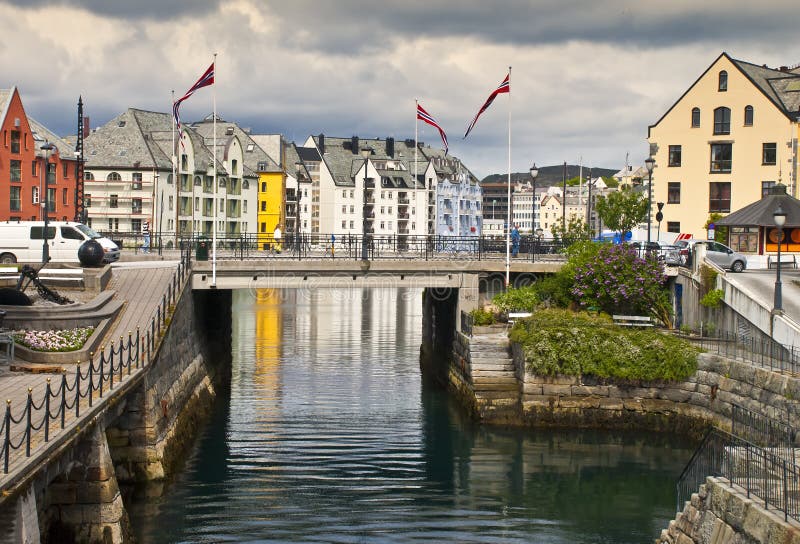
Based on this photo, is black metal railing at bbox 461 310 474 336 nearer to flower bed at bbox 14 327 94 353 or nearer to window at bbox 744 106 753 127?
flower bed at bbox 14 327 94 353

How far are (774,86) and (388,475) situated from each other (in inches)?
1959

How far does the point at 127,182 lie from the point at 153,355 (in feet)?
236

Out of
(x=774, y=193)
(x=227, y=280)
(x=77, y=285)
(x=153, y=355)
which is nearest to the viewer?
(x=153, y=355)

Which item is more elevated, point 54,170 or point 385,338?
point 54,170

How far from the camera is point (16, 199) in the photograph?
7869cm

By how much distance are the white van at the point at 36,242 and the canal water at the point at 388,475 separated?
9.23 m

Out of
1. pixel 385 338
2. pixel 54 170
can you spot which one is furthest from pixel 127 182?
pixel 385 338

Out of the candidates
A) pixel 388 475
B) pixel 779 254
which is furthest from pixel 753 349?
pixel 388 475

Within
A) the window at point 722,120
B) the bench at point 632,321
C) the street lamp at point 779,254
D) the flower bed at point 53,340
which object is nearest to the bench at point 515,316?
the bench at point 632,321

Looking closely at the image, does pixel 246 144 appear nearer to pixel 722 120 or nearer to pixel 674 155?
pixel 674 155

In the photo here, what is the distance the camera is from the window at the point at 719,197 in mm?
64625

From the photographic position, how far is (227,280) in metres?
39.2

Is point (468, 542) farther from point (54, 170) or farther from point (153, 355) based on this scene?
point (54, 170)

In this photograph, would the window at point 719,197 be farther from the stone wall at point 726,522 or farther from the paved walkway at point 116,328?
the stone wall at point 726,522
